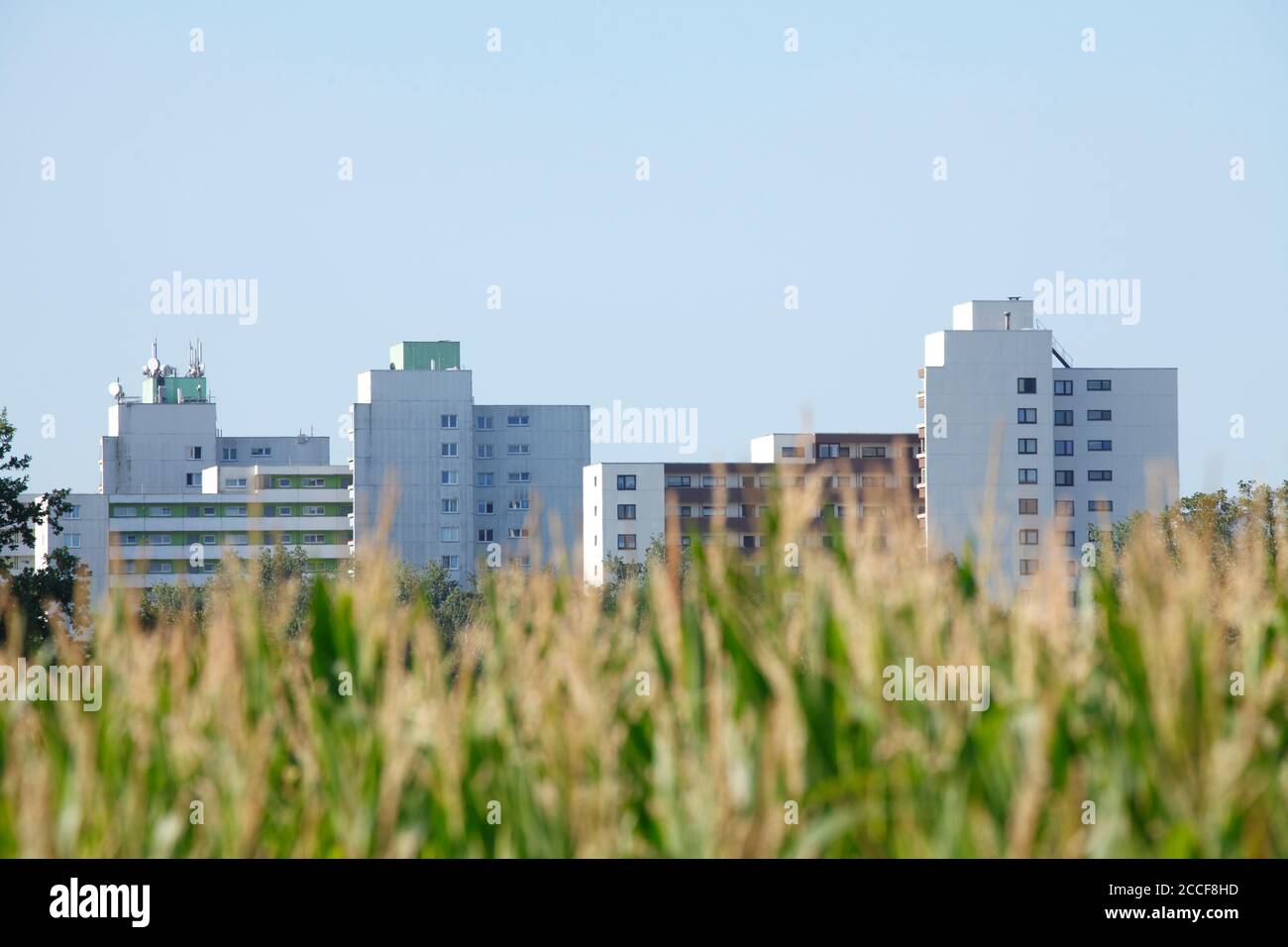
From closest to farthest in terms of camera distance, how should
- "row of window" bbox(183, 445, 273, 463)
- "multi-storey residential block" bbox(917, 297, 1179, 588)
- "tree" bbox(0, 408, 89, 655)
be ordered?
"tree" bbox(0, 408, 89, 655) → "multi-storey residential block" bbox(917, 297, 1179, 588) → "row of window" bbox(183, 445, 273, 463)

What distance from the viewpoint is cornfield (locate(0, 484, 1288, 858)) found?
18.8 ft

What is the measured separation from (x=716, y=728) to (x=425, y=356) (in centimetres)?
13942

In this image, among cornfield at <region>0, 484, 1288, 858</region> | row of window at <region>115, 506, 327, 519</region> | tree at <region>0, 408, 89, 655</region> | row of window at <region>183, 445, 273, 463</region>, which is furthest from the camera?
row of window at <region>183, 445, 273, 463</region>

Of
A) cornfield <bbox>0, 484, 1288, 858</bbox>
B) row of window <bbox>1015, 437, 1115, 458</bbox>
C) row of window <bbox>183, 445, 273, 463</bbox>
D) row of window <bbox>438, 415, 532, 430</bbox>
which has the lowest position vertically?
cornfield <bbox>0, 484, 1288, 858</bbox>

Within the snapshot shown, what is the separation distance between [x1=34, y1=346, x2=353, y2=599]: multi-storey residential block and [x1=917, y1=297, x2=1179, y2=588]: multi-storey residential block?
5371 centimetres

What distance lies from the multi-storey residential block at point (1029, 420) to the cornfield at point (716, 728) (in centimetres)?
10369

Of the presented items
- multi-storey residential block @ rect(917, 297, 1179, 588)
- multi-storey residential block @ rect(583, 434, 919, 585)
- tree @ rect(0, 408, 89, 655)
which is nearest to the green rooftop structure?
multi-storey residential block @ rect(583, 434, 919, 585)

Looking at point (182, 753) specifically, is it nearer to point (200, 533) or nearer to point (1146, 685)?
point (1146, 685)

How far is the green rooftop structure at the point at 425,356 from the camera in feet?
467

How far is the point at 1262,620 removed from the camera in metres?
7.10

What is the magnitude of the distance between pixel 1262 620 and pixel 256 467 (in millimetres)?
147241

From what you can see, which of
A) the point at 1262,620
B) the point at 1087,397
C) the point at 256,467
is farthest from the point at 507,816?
the point at 256,467

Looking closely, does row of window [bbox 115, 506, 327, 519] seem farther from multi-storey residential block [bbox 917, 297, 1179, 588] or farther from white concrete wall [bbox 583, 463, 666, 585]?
multi-storey residential block [bbox 917, 297, 1179, 588]

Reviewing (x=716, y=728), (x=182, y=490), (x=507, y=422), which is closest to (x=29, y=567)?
(x=716, y=728)
